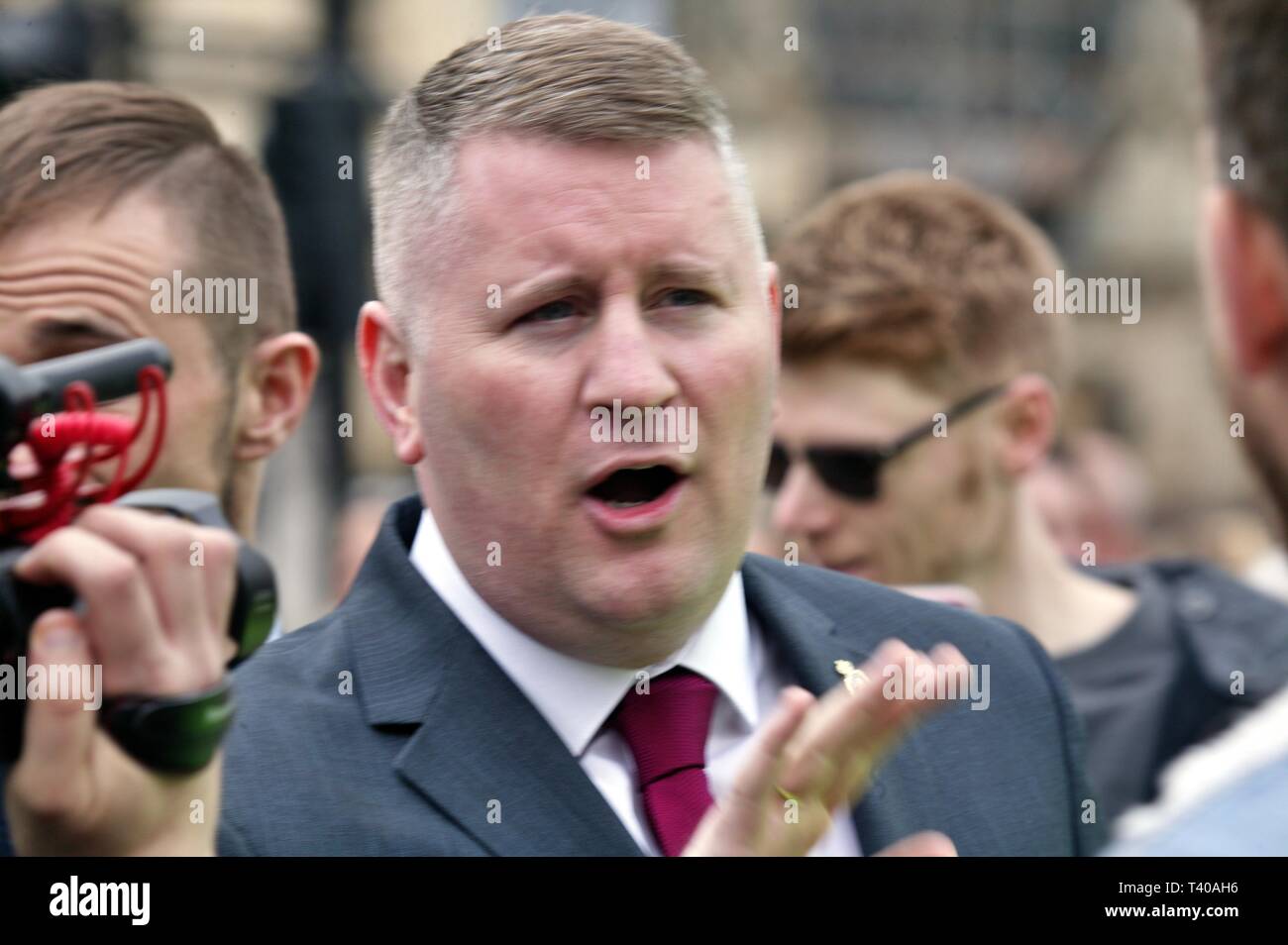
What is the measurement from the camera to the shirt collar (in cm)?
233

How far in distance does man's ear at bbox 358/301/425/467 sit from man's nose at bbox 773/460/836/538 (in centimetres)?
134

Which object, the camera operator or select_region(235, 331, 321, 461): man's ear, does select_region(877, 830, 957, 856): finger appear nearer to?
the camera operator

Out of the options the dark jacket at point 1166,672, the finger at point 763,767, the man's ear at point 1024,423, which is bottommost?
the dark jacket at point 1166,672

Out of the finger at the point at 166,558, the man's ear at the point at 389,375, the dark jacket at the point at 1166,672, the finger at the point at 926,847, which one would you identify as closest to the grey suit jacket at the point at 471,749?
the man's ear at the point at 389,375

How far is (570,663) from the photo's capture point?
7.66 ft

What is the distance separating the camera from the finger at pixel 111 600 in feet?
5.13

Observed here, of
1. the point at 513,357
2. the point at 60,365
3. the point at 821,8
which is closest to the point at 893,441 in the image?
the point at 513,357

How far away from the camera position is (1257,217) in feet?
5.29

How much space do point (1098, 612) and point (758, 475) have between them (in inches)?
74.3

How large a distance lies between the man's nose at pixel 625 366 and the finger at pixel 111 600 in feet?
2.42

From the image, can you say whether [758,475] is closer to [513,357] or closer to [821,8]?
[513,357]

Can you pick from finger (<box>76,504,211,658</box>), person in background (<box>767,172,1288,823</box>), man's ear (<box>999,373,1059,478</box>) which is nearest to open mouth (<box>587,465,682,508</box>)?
finger (<box>76,504,211,658</box>)

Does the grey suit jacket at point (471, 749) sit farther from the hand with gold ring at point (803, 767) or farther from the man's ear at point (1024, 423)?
the man's ear at point (1024, 423)
